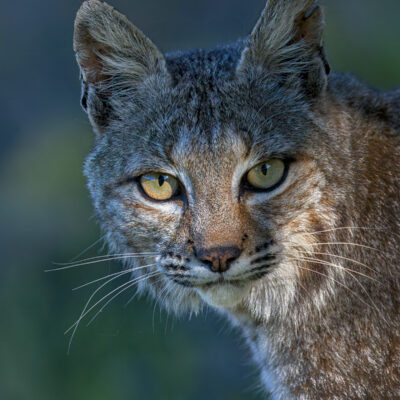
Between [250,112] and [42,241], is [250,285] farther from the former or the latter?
[42,241]

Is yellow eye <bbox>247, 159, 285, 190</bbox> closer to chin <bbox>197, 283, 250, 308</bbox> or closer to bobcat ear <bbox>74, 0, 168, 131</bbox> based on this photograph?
chin <bbox>197, 283, 250, 308</bbox>

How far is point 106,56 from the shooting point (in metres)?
4.69

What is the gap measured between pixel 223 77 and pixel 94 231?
17.8 ft

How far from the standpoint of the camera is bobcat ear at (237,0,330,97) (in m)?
4.25

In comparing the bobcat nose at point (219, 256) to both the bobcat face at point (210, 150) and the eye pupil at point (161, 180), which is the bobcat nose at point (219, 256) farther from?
the eye pupil at point (161, 180)

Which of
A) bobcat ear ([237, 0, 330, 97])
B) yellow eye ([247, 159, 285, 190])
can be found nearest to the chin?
yellow eye ([247, 159, 285, 190])

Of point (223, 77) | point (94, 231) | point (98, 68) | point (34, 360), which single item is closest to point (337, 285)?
point (223, 77)

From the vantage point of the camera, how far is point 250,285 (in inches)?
169

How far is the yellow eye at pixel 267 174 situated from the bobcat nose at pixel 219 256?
0.47m

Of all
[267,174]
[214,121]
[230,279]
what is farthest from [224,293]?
[214,121]

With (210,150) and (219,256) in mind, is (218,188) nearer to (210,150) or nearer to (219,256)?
(210,150)

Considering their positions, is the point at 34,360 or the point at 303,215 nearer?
the point at 303,215

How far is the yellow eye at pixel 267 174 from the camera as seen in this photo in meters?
4.22

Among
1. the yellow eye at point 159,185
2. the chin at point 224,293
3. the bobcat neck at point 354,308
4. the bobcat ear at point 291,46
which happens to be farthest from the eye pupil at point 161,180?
the bobcat neck at point 354,308
